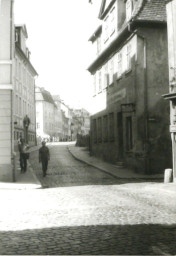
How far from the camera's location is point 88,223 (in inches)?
301

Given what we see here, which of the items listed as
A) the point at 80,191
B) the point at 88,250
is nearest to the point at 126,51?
the point at 80,191

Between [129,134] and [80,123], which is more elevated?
[80,123]

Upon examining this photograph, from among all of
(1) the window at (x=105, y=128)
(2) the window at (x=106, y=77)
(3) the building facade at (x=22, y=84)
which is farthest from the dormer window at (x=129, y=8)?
(3) the building facade at (x=22, y=84)

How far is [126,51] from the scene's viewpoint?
2227 cm

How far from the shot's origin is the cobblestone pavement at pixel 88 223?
5861 millimetres

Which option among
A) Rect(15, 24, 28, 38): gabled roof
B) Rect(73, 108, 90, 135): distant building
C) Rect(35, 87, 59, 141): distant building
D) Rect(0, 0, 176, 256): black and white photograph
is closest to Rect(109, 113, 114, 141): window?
Rect(0, 0, 176, 256): black and white photograph

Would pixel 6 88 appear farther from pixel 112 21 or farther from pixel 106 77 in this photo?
pixel 106 77

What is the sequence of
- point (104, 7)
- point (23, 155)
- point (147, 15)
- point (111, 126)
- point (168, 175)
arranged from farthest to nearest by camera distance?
point (104, 7) < point (111, 126) < point (147, 15) < point (23, 155) < point (168, 175)

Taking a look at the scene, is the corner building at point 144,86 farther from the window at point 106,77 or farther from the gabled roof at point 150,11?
the window at point 106,77

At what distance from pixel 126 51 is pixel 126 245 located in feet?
57.0

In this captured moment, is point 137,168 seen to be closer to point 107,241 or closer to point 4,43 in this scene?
point 4,43

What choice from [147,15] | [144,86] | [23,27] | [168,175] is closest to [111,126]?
[144,86]

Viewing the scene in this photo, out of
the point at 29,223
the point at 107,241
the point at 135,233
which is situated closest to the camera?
the point at 107,241

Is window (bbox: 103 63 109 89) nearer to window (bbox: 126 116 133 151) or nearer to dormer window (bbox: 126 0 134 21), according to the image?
dormer window (bbox: 126 0 134 21)
